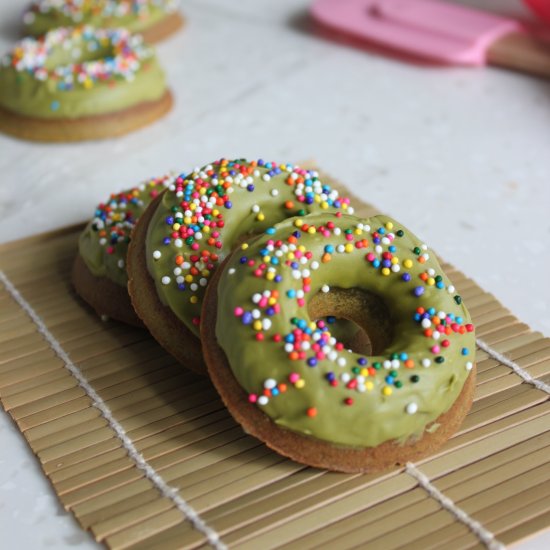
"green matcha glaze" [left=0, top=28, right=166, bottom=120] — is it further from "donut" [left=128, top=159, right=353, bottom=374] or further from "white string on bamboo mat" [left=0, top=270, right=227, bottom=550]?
"donut" [left=128, top=159, right=353, bottom=374]

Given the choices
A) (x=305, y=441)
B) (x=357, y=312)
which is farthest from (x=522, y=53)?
(x=305, y=441)

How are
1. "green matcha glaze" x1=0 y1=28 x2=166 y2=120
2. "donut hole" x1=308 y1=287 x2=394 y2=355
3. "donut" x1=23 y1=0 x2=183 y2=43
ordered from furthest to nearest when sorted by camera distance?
"donut" x1=23 y1=0 x2=183 y2=43, "green matcha glaze" x1=0 y1=28 x2=166 y2=120, "donut hole" x1=308 y1=287 x2=394 y2=355

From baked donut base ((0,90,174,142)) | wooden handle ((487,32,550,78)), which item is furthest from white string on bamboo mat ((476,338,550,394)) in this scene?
wooden handle ((487,32,550,78))

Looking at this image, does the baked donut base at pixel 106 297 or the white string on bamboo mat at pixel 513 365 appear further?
the baked donut base at pixel 106 297

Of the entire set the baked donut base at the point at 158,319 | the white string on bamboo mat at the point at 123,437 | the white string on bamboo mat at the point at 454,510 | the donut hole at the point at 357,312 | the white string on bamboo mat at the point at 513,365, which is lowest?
the white string on bamboo mat at the point at 123,437

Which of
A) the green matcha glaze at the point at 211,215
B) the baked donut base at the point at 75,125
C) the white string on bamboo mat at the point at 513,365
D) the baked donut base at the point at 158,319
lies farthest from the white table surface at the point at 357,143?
the baked donut base at the point at 158,319

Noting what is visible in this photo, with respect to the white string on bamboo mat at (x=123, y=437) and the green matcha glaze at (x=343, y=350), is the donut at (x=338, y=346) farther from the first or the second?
the white string on bamboo mat at (x=123, y=437)
